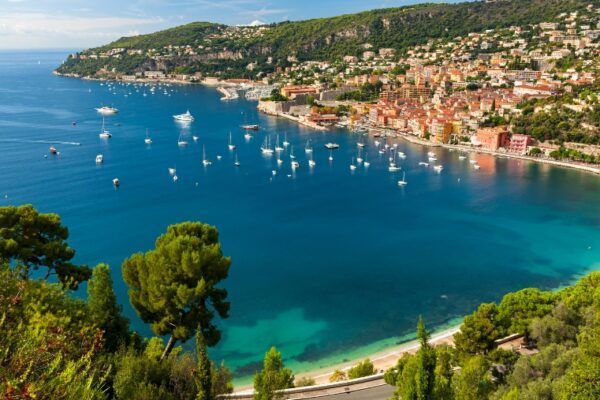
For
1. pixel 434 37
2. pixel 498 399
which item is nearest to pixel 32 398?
pixel 498 399

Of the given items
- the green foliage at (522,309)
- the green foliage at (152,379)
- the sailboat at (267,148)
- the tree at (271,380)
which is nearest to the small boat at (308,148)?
the sailboat at (267,148)

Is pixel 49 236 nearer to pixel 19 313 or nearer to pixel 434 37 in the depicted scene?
pixel 19 313

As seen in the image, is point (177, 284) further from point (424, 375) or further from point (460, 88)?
point (460, 88)

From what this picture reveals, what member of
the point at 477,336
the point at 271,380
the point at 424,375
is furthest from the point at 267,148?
the point at 424,375

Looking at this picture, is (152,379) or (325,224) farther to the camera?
(325,224)

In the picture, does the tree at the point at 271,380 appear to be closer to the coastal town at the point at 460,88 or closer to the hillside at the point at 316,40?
the coastal town at the point at 460,88

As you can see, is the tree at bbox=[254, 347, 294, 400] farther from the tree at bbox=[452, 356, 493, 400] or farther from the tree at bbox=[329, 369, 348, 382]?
the tree at bbox=[329, 369, 348, 382]
